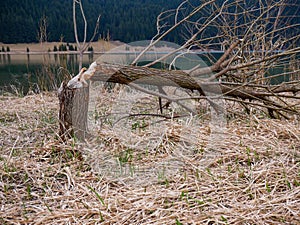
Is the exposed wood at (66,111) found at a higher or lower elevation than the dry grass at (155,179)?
higher

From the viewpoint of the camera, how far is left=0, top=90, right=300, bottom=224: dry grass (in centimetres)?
120

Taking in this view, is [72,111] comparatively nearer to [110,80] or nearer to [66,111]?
[66,111]

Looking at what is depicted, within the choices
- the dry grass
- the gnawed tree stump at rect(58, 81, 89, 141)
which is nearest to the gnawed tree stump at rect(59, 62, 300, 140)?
the gnawed tree stump at rect(58, 81, 89, 141)

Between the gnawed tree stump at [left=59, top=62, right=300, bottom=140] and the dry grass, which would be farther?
the gnawed tree stump at [left=59, top=62, right=300, bottom=140]

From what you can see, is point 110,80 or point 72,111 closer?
point 72,111

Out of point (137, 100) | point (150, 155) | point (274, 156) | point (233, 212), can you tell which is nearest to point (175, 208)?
point (233, 212)

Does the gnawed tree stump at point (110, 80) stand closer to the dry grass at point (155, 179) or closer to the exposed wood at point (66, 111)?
the exposed wood at point (66, 111)

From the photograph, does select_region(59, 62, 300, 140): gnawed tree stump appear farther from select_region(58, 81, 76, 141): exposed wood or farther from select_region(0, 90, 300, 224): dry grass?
select_region(0, 90, 300, 224): dry grass

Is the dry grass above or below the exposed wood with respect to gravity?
below

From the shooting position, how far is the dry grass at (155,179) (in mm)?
1199

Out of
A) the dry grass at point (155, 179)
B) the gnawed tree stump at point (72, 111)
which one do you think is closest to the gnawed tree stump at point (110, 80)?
the gnawed tree stump at point (72, 111)

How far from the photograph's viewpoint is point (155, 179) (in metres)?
1.48

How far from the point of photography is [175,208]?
122 centimetres

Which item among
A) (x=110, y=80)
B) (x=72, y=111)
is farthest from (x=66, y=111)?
(x=110, y=80)
